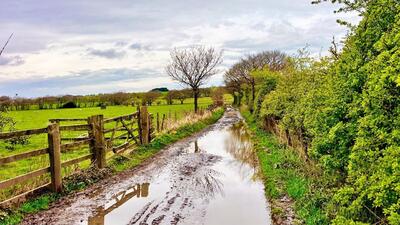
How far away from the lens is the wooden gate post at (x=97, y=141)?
43.0 feet

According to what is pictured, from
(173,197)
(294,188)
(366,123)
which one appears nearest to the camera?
(366,123)

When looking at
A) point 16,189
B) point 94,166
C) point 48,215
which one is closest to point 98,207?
point 48,215

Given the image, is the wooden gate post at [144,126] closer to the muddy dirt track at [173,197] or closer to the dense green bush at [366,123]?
the muddy dirt track at [173,197]

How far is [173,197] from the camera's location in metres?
10.3

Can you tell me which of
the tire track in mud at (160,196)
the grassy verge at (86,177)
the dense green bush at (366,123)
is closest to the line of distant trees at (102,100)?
the grassy verge at (86,177)

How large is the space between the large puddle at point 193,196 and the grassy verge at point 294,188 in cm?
35

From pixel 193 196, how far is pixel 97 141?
4.70 m

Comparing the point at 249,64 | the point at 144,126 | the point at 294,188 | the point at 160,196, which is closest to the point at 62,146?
the point at 160,196

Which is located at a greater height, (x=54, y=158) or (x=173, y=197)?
(x=54, y=158)

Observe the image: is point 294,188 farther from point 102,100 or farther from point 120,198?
point 102,100

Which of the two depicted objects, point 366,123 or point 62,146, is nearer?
point 366,123

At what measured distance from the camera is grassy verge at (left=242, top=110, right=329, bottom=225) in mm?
7954

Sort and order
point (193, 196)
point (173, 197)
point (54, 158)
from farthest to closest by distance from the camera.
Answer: point (193, 196) < point (173, 197) < point (54, 158)

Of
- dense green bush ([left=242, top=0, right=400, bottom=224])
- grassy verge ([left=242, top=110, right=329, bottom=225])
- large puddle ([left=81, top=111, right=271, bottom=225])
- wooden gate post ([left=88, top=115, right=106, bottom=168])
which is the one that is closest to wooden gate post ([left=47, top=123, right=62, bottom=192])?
large puddle ([left=81, top=111, right=271, bottom=225])
